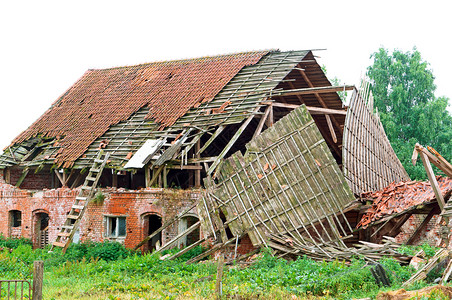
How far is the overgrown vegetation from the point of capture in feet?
38.5

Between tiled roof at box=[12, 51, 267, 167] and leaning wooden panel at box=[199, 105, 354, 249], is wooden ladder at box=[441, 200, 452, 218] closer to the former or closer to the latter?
leaning wooden panel at box=[199, 105, 354, 249]

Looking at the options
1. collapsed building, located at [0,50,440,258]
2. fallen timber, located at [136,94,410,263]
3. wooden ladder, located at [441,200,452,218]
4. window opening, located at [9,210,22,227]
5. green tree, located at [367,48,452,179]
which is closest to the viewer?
wooden ladder, located at [441,200,452,218]

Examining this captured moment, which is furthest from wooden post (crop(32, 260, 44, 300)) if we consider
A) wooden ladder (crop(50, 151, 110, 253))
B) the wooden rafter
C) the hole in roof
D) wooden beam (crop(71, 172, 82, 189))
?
the hole in roof

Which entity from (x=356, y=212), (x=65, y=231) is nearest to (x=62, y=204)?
(x=65, y=231)

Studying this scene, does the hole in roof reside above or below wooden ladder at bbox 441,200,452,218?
above

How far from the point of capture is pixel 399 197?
17891mm

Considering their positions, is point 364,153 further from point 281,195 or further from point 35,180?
point 35,180

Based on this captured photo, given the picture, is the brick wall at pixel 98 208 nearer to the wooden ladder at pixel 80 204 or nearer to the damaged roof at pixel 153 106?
the wooden ladder at pixel 80 204

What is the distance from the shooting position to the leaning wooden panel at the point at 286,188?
16.9 m

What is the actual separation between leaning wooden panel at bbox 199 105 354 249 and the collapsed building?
0.03 metres

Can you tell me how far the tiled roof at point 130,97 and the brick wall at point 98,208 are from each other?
1831 millimetres

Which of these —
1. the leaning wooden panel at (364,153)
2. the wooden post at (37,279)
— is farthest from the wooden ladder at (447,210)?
the wooden post at (37,279)

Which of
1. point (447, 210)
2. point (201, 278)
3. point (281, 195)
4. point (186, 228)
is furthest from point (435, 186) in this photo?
point (186, 228)

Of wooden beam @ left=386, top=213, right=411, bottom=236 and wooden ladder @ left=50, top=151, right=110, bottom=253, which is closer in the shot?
wooden beam @ left=386, top=213, right=411, bottom=236
